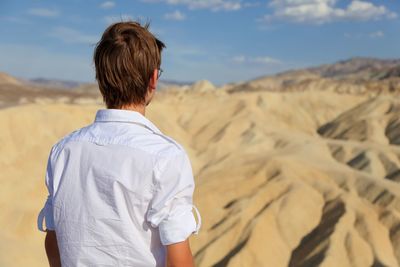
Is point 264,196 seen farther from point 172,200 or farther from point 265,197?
point 172,200

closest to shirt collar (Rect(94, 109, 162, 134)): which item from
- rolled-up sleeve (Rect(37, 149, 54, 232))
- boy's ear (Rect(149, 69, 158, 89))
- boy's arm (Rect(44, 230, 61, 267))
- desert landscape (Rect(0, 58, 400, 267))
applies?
boy's ear (Rect(149, 69, 158, 89))

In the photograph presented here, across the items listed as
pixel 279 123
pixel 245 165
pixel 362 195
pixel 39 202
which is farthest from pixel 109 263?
pixel 279 123

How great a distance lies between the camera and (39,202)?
2275 centimetres

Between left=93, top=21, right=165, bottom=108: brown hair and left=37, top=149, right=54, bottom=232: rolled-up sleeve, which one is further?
left=37, top=149, right=54, bottom=232: rolled-up sleeve

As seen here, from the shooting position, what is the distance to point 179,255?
5.80 feet

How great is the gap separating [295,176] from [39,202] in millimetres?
11364

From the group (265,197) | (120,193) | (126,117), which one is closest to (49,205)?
(120,193)

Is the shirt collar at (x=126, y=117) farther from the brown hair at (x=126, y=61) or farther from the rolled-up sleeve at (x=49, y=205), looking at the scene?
the rolled-up sleeve at (x=49, y=205)

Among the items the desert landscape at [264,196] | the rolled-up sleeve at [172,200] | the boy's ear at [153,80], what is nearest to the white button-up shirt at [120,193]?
the rolled-up sleeve at [172,200]

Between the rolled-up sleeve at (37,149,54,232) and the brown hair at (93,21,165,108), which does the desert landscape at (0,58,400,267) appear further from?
the brown hair at (93,21,165,108)

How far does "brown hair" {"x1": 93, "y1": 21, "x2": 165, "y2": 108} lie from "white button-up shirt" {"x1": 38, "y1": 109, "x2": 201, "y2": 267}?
0.07m

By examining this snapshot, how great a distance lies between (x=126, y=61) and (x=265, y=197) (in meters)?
20.7

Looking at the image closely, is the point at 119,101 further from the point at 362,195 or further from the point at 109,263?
the point at 362,195

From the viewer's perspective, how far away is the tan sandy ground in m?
17.8
